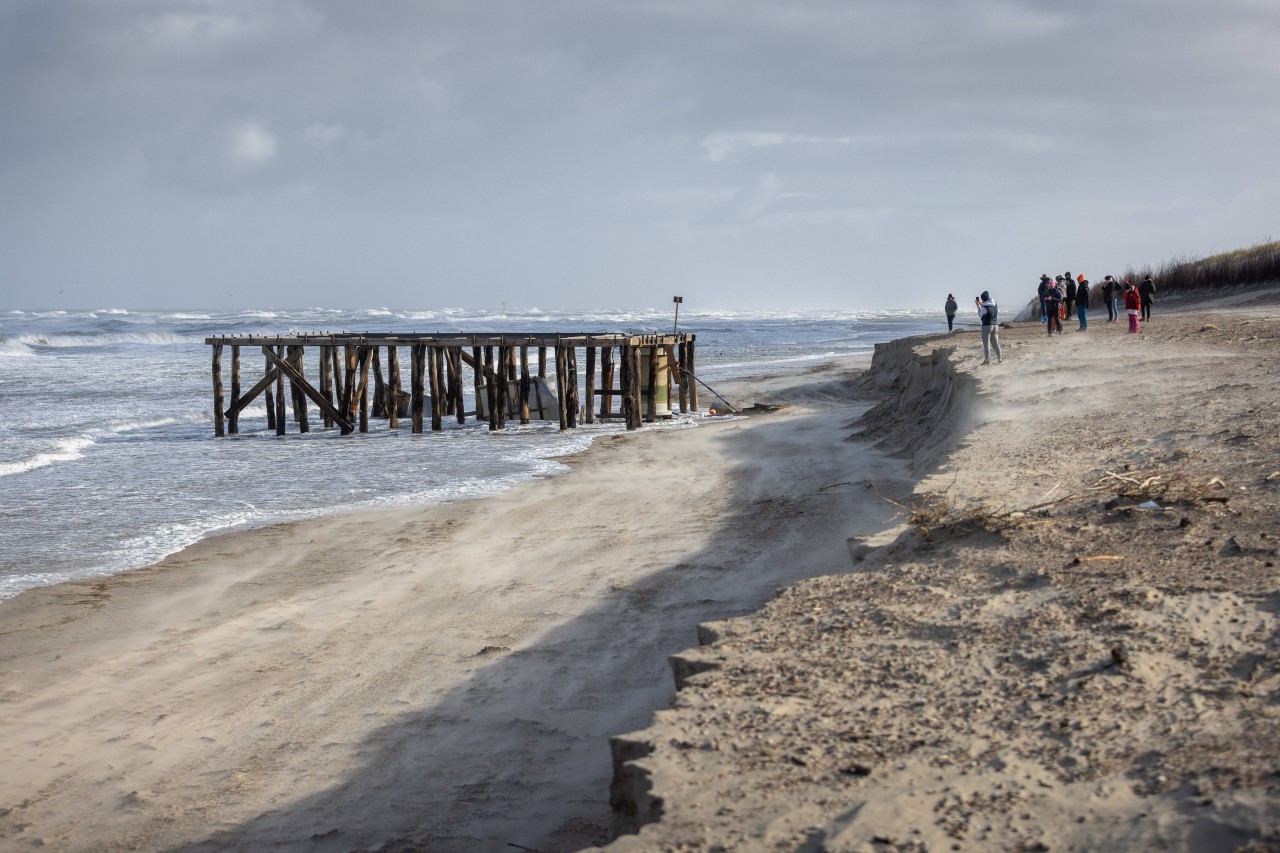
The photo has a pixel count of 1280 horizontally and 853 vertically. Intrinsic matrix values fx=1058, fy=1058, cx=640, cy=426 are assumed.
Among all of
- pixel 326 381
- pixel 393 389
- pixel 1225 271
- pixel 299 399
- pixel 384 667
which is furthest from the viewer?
pixel 1225 271

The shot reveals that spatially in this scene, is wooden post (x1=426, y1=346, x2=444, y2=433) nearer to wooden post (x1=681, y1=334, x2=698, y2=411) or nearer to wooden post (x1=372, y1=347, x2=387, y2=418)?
wooden post (x1=372, y1=347, x2=387, y2=418)

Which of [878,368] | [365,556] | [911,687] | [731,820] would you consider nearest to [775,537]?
[365,556]

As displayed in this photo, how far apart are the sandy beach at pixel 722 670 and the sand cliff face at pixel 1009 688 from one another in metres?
0.02

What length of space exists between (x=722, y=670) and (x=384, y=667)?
3030 mm

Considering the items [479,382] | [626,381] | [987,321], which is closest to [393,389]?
[479,382]

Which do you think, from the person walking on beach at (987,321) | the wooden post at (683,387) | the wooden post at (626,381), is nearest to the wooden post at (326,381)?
the wooden post at (626,381)

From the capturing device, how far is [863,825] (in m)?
3.61

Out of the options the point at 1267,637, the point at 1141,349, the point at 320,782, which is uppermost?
the point at 1141,349

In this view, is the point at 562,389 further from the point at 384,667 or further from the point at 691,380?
the point at 384,667

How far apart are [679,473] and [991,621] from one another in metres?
9.30

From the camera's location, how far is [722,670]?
516cm

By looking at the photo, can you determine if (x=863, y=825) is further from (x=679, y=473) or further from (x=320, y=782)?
(x=679, y=473)

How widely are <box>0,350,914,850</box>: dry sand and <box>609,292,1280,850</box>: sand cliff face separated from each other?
3.01 ft

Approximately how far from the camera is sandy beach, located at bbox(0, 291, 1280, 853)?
3.88 m
